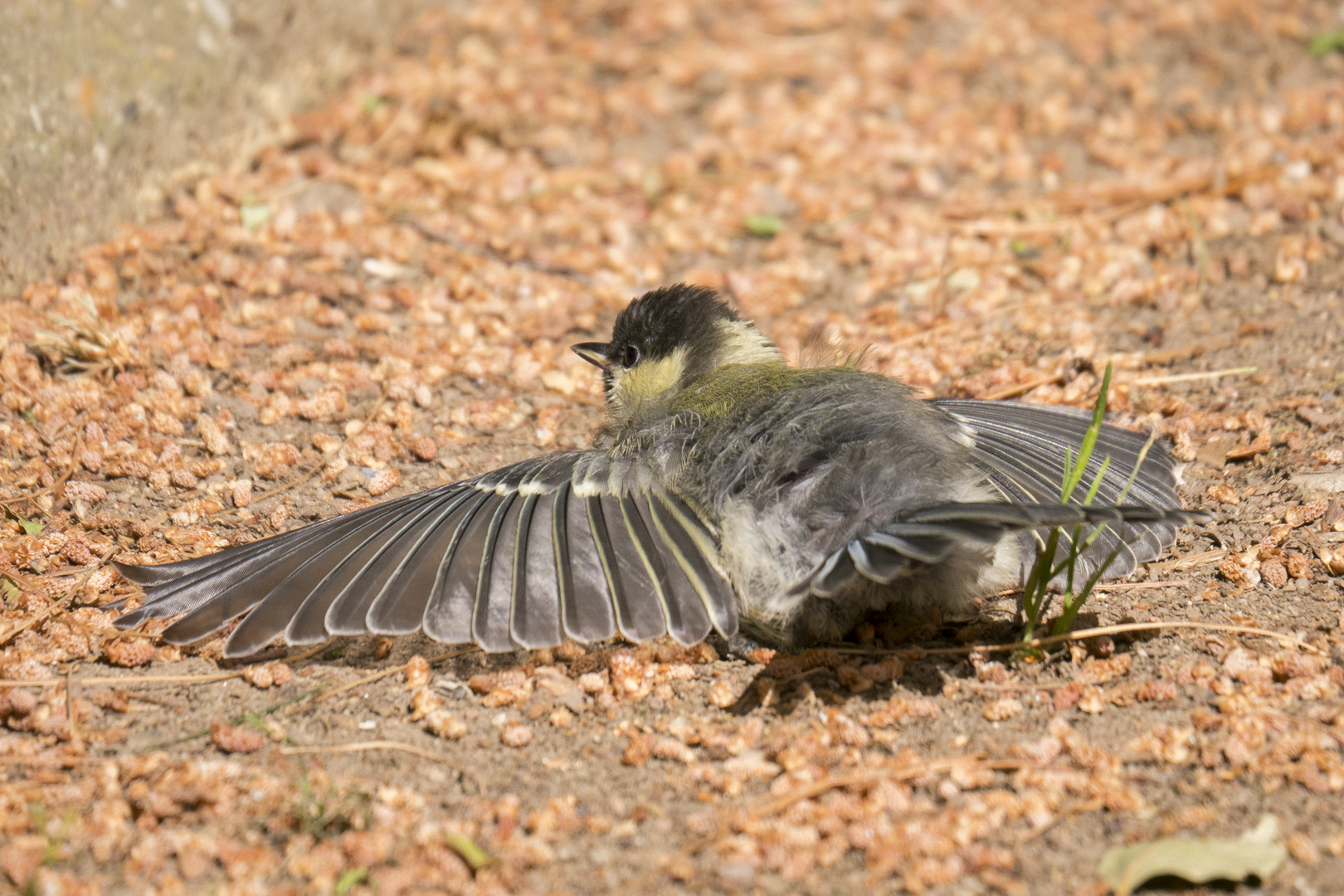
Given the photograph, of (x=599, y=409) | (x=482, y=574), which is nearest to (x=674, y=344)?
(x=599, y=409)

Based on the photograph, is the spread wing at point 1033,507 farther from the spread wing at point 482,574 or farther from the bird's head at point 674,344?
the bird's head at point 674,344

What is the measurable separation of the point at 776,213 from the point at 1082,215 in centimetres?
145

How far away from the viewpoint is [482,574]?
3.10 meters

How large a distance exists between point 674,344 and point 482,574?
1.18m

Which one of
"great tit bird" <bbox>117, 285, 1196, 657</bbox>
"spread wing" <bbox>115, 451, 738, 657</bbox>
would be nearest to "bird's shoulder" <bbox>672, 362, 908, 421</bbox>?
"great tit bird" <bbox>117, 285, 1196, 657</bbox>

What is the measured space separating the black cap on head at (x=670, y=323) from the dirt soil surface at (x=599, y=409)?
527 mm

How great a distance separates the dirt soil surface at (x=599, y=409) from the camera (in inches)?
98.8

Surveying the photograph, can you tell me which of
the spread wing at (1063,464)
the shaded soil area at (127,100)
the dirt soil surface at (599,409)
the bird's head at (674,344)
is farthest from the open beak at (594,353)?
the shaded soil area at (127,100)

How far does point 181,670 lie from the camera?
3096 millimetres

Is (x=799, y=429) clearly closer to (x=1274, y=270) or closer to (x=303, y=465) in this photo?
(x=303, y=465)

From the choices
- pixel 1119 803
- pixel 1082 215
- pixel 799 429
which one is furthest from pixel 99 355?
pixel 1082 215

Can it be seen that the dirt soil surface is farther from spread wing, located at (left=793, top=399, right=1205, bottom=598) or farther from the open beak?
the open beak

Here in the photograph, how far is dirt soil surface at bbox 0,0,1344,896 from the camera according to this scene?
8.23 ft

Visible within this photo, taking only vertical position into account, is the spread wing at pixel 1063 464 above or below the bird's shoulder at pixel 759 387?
below
